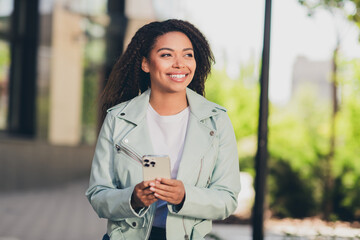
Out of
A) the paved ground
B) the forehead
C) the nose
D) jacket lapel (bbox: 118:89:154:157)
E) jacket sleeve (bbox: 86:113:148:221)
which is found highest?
the forehead

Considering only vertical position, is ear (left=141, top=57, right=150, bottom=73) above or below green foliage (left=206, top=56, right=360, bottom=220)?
above

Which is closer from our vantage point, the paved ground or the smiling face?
the smiling face

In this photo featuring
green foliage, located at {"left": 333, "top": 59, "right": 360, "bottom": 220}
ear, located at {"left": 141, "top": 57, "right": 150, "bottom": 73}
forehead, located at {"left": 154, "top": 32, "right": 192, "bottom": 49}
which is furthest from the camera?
green foliage, located at {"left": 333, "top": 59, "right": 360, "bottom": 220}

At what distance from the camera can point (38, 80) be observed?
1026cm

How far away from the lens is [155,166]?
175 cm

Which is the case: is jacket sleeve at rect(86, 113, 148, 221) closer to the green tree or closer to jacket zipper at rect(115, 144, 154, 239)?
jacket zipper at rect(115, 144, 154, 239)

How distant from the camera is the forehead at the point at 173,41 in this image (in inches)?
82.8

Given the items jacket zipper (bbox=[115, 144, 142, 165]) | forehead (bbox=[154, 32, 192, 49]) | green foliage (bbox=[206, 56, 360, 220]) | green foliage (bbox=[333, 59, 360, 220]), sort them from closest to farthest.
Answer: jacket zipper (bbox=[115, 144, 142, 165])
forehead (bbox=[154, 32, 192, 49])
green foliage (bbox=[333, 59, 360, 220])
green foliage (bbox=[206, 56, 360, 220])

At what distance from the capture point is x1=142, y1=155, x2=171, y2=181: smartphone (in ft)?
5.73

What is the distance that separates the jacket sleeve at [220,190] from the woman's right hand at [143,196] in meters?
0.10

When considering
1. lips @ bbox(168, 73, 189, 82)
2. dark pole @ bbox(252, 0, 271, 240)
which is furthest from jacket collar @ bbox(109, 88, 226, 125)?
dark pole @ bbox(252, 0, 271, 240)

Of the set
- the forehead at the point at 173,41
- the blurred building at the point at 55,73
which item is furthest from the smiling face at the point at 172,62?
the blurred building at the point at 55,73

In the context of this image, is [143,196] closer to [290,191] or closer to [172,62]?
[172,62]

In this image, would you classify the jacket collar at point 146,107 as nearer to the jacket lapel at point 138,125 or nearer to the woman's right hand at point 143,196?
the jacket lapel at point 138,125
